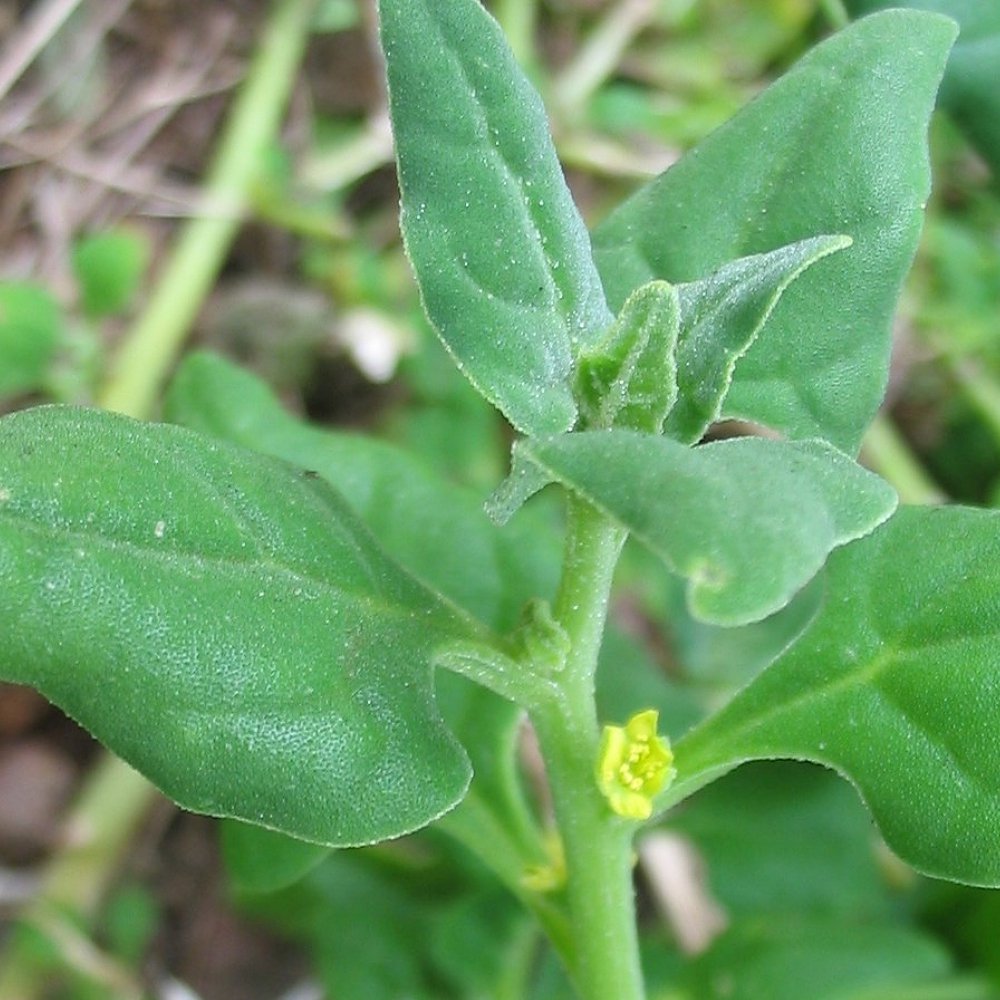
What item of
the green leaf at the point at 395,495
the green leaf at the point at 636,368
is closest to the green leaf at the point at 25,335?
the green leaf at the point at 395,495

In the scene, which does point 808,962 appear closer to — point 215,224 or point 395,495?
point 395,495

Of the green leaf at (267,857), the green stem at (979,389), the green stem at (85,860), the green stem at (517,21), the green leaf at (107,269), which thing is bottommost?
the green stem at (85,860)

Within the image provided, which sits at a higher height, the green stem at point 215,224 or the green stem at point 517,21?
the green stem at point 517,21

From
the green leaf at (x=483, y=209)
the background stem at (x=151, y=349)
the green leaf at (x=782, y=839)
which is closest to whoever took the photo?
the green leaf at (x=483, y=209)

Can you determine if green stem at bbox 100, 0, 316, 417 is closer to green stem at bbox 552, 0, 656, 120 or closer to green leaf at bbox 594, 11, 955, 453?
green stem at bbox 552, 0, 656, 120

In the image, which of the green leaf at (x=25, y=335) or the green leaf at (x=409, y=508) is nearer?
the green leaf at (x=409, y=508)

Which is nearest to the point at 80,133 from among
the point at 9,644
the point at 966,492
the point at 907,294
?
the point at 907,294

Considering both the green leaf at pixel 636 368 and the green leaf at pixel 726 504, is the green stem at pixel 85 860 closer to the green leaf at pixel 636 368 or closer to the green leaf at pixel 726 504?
the green leaf at pixel 636 368

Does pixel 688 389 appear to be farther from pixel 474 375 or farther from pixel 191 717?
pixel 191 717

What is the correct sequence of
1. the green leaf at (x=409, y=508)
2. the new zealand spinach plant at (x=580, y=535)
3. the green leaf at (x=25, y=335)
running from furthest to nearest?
the green leaf at (x=25, y=335)
the green leaf at (x=409, y=508)
the new zealand spinach plant at (x=580, y=535)

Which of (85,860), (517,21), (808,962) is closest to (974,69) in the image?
(808,962)
